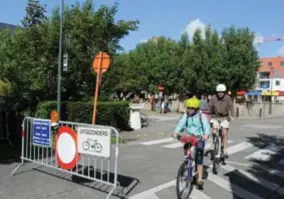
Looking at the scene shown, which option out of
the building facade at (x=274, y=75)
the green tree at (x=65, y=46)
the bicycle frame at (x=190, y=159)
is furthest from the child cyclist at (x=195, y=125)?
the building facade at (x=274, y=75)

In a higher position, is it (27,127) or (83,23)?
(83,23)

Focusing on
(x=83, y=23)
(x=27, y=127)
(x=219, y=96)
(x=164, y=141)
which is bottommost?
(x=164, y=141)

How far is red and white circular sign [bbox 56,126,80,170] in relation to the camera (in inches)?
277

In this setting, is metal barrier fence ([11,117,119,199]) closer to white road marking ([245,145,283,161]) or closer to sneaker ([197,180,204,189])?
sneaker ([197,180,204,189])

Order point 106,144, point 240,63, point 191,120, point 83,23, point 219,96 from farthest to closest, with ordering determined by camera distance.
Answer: point 240,63
point 83,23
point 219,96
point 191,120
point 106,144

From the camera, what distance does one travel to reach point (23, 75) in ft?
50.1

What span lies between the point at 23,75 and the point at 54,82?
1590 millimetres

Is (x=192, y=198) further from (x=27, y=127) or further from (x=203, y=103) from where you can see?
(x=203, y=103)

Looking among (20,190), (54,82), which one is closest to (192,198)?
(20,190)

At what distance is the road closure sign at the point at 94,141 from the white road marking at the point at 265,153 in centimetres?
575

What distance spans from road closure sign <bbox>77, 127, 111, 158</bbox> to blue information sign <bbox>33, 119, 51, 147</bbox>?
1170mm

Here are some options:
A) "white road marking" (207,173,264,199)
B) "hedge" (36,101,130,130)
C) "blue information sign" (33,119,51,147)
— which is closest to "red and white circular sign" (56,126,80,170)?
"blue information sign" (33,119,51,147)

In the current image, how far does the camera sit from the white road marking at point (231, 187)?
6.96 m

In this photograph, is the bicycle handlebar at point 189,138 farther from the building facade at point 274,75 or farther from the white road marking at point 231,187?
the building facade at point 274,75
